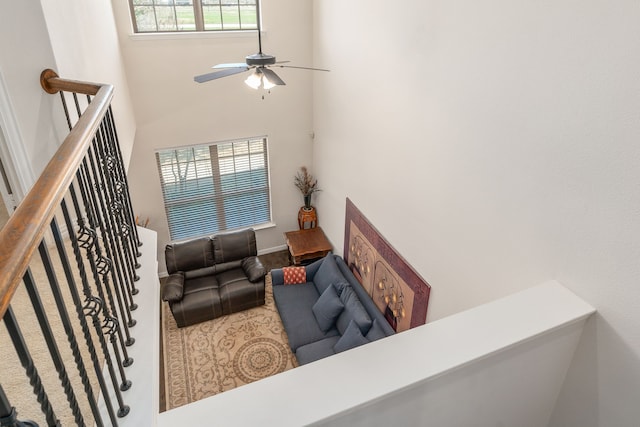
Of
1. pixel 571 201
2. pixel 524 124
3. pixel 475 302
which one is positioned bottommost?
pixel 475 302

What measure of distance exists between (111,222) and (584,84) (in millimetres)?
2524

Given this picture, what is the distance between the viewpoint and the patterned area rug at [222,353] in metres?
4.96

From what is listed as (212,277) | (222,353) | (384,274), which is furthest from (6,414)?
(212,277)

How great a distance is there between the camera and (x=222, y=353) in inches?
211

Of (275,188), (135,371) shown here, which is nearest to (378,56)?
(275,188)

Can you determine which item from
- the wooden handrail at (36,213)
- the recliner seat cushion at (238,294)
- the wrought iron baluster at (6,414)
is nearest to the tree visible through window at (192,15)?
the recliner seat cushion at (238,294)

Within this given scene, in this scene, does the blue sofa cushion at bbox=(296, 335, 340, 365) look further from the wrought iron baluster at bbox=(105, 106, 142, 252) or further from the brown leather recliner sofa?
the wrought iron baluster at bbox=(105, 106, 142, 252)

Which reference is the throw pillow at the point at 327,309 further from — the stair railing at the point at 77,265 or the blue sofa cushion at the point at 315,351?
the stair railing at the point at 77,265

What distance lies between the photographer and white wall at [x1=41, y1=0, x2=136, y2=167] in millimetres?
2615

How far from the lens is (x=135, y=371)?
1765mm

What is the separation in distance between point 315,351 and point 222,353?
4.26ft

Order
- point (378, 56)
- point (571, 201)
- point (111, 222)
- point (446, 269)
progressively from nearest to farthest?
point (111, 222)
point (571, 201)
point (446, 269)
point (378, 56)

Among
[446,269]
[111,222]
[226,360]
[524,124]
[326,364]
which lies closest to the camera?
[326,364]

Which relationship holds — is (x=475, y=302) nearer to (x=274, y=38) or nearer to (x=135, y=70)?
(x=274, y=38)
